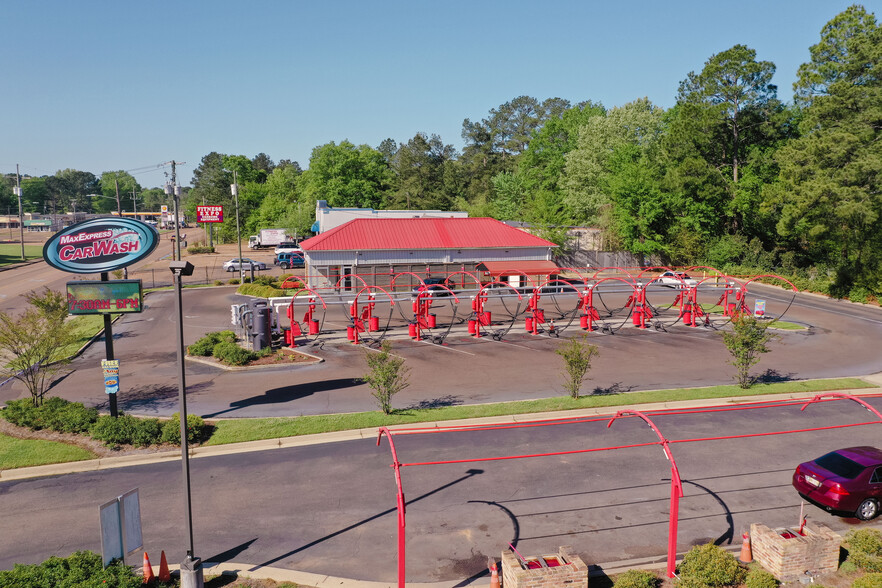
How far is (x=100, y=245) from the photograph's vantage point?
18.3 m

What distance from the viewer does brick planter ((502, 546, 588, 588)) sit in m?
10.4

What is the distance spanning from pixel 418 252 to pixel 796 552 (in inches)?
1570

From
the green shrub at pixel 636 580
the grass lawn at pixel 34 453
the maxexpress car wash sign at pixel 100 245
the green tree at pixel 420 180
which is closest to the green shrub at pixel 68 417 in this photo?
the grass lawn at pixel 34 453

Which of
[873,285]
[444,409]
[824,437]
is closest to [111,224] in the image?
[444,409]

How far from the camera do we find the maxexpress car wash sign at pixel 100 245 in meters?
18.1

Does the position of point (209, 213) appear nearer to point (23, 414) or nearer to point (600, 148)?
point (600, 148)

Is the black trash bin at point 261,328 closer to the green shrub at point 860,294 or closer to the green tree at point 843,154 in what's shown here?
the green tree at point 843,154

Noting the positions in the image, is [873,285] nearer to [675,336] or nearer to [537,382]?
[675,336]

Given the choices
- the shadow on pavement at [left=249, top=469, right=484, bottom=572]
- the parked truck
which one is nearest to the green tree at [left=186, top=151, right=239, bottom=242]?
the parked truck

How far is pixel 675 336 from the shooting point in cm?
3419

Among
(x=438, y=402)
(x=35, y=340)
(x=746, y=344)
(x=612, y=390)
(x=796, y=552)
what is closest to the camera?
(x=796, y=552)

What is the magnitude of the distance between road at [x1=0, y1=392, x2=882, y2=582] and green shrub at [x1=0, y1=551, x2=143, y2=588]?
1534 millimetres

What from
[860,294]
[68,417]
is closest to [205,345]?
[68,417]

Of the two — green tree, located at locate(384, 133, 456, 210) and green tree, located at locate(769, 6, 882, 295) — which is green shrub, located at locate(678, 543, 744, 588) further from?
green tree, located at locate(384, 133, 456, 210)
